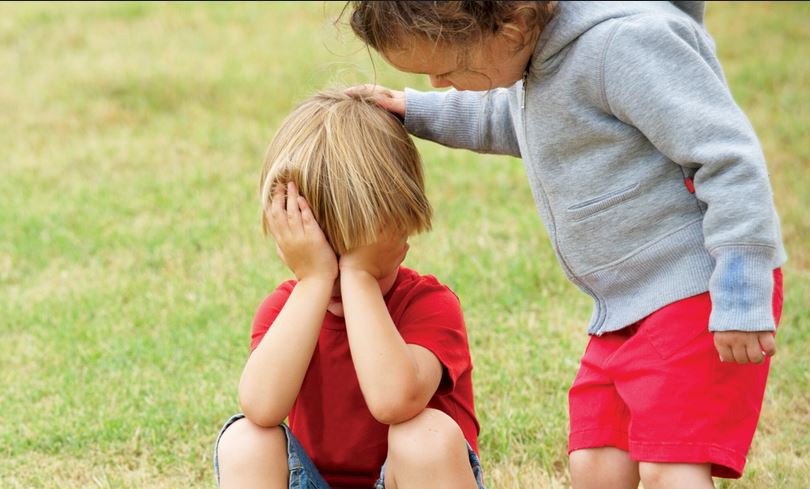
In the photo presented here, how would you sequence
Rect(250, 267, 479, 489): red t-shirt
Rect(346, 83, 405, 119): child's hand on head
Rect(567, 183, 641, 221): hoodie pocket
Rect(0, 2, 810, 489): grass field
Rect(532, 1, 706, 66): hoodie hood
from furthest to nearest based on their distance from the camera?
Rect(0, 2, 810, 489): grass field → Rect(346, 83, 405, 119): child's hand on head → Rect(250, 267, 479, 489): red t-shirt → Rect(567, 183, 641, 221): hoodie pocket → Rect(532, 1, 706, 66): hoodie hood

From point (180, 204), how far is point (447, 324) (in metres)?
3.22

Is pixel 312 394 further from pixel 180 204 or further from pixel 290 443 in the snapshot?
pixel 180 204

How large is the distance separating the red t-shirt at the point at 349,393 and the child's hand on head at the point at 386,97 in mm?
434

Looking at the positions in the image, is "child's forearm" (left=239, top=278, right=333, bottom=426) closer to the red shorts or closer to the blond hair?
the blond hair

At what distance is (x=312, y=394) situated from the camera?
2414mm

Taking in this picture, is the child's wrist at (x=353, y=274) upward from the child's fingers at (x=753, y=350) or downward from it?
upward

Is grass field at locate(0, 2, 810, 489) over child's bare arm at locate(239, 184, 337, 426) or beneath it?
beneath

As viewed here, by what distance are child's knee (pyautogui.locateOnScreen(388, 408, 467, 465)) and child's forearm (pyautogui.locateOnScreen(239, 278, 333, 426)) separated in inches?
9.4

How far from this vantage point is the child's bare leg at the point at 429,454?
2.17 metres

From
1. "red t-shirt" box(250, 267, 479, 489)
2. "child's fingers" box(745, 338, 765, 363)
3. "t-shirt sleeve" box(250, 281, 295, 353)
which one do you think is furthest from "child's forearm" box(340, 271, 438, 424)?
"child's fingers" box(745, 338, 765, 363)

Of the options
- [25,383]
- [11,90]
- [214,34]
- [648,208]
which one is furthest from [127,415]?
[214,34]

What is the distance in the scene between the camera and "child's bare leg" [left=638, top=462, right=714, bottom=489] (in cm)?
221

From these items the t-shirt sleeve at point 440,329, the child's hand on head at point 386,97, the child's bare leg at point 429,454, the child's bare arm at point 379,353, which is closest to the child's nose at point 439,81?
the child's hand on head at point 386,97

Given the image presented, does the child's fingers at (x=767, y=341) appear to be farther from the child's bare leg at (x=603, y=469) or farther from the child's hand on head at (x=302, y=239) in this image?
the child's hand on head at (x=302, y=239)
